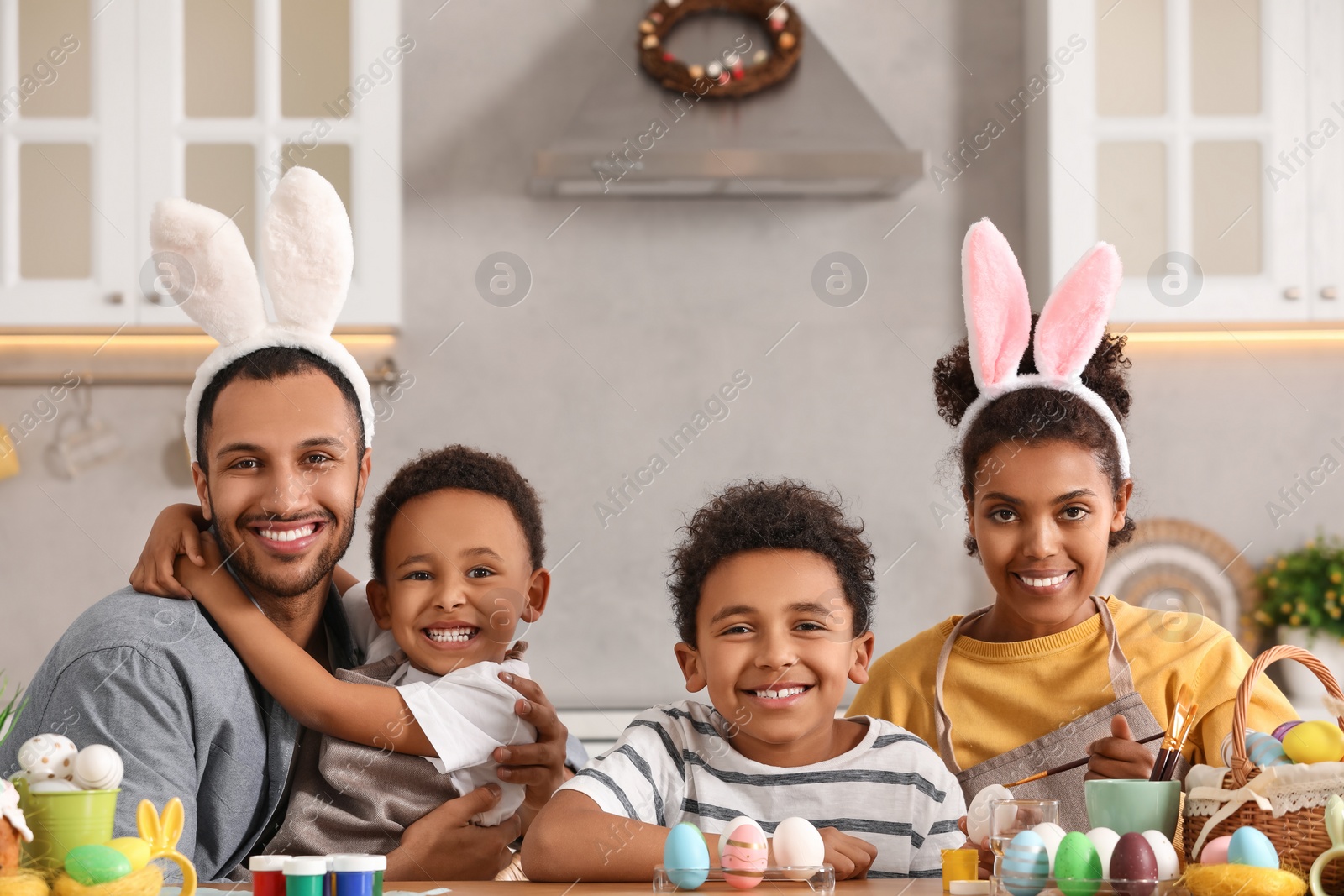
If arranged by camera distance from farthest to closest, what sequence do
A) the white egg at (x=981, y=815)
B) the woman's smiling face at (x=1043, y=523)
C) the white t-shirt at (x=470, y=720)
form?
the woman's smiling face at (x=1043, y=523) → the white t-shirt at (x=470, y=720) → the white egg at (x=981, y=815)

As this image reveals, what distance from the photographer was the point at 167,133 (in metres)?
2.68

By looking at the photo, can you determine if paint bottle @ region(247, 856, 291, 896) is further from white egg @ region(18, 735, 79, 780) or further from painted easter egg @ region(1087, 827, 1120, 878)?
painted easter egg @ region(1087, 827, 1120, 878)

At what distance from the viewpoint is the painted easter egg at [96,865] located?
2.44 ft

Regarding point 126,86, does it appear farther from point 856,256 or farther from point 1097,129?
point 1097,129

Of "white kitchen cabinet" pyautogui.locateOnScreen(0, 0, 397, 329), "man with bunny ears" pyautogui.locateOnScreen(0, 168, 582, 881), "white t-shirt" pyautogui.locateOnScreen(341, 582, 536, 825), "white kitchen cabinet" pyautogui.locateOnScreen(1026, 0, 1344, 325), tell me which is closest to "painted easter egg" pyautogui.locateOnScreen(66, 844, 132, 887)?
"man with bunny ears" pyautogui.locateOnScreen(0, 168, 582, 881)

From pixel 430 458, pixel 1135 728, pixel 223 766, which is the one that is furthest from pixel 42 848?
pixel 1135 728

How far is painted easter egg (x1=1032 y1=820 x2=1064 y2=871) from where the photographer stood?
33.3 inches

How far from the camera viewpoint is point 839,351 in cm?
301

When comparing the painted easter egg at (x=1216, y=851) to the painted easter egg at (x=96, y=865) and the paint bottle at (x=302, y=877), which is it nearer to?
the paint bottle at (x=302, y=877)

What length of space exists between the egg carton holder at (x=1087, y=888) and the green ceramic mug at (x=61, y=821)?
0.62m

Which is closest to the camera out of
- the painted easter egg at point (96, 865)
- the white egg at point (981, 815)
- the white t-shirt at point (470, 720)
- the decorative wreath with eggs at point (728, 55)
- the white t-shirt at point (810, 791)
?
the painted easter egg at point (96, 865)

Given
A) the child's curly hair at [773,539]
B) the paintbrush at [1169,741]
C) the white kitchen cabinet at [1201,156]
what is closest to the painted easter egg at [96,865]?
the child's curly hair at [773,539]

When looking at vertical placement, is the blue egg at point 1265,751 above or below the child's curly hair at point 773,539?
below

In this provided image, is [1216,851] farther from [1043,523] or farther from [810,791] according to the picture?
[1043,523]
